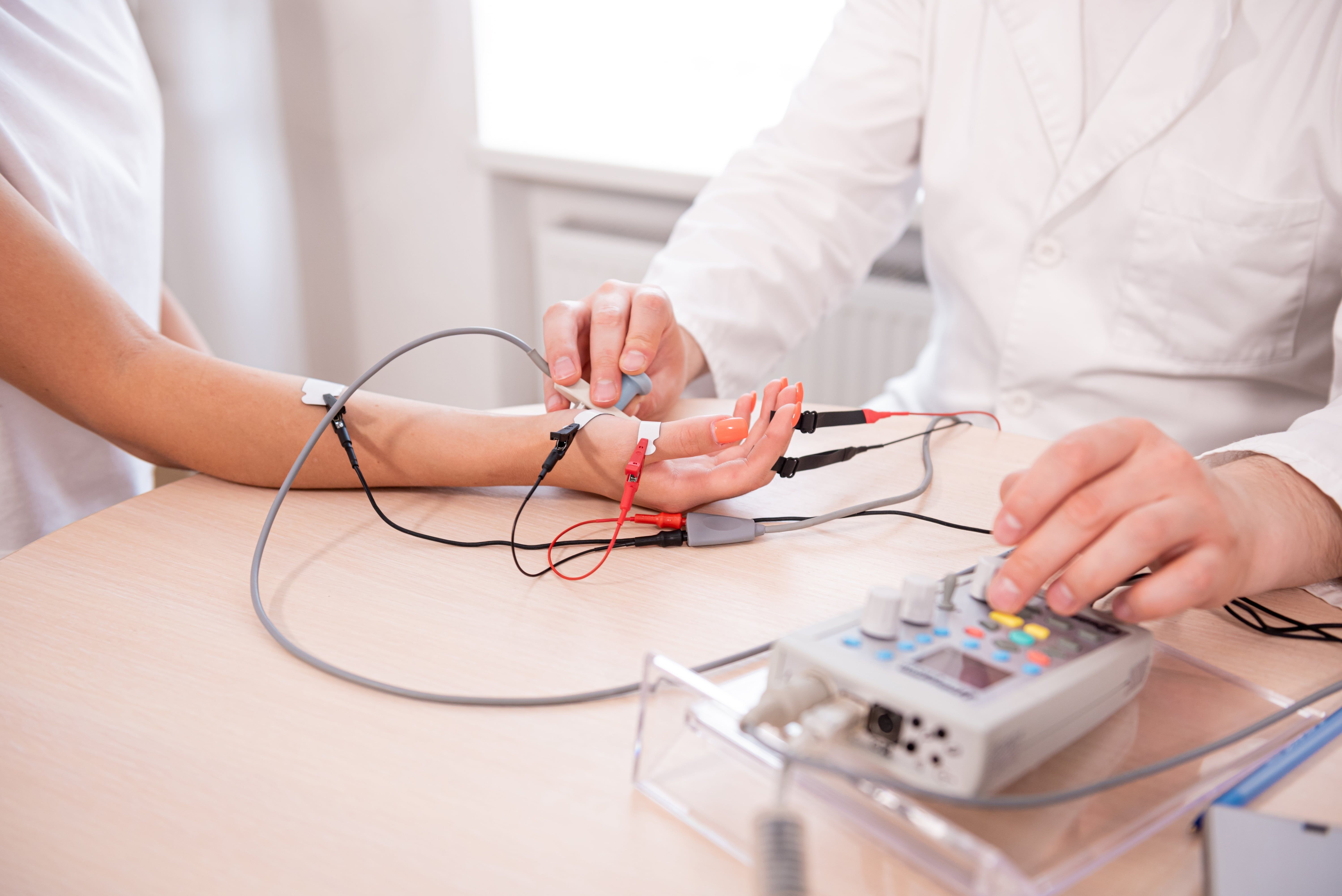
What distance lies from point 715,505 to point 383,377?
1852 mm

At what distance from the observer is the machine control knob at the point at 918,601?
0.52m

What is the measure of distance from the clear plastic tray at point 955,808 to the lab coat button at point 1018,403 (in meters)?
0.61

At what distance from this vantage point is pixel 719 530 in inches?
29.4

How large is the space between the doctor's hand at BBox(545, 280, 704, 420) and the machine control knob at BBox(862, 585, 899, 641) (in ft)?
1.37

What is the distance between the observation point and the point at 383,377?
2.47m

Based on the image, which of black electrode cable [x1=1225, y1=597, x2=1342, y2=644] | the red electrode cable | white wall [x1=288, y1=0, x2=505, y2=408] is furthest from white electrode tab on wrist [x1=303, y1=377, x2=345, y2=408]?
white wall [x1=288, y1=0, x2=505, y2=408]

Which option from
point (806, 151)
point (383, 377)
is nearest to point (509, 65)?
point (383, 377)

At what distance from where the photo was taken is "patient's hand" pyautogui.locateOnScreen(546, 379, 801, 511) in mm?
776

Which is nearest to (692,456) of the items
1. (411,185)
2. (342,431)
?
(342,431)

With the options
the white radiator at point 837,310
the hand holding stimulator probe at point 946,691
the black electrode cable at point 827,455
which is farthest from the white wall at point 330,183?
the hand holding stimulator probe at point 946,691

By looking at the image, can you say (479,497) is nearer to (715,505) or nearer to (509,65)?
(715,505)

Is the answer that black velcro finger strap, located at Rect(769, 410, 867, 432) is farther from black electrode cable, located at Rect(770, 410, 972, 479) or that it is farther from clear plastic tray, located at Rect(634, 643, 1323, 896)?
clear plastic tray, located at Rect(634, 643, 1323, 896)

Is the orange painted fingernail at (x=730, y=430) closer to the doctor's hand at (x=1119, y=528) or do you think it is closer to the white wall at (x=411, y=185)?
the doctor's hand at (x=1119, y=528)

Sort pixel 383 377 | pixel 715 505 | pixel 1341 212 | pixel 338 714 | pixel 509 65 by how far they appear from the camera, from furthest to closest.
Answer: pixel 383 377, pixel 509 65, pixel 1341 212, pixel 715 505, pixel 338 714
